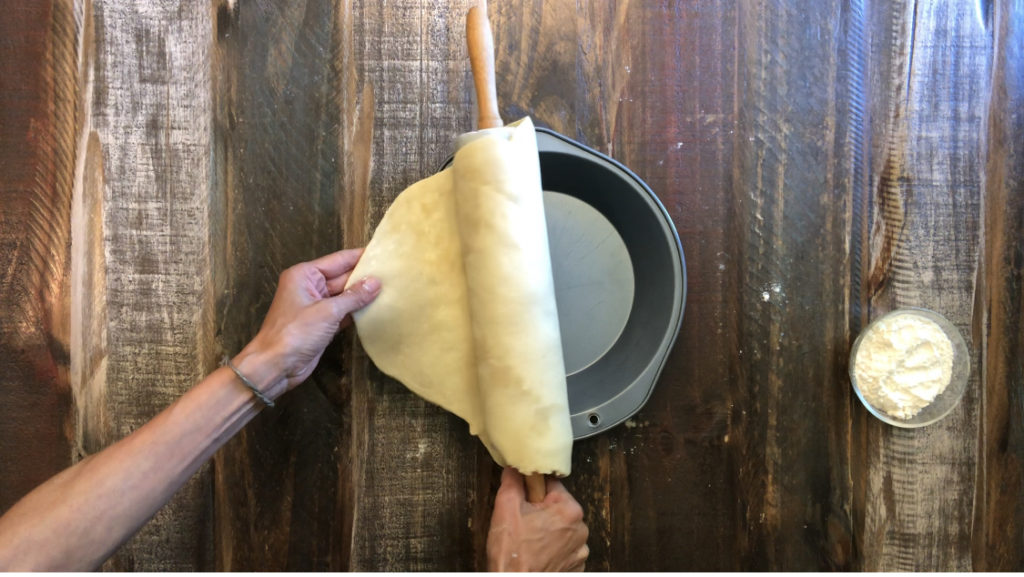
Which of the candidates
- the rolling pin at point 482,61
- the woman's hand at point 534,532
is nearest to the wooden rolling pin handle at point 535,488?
the woman's hand at point 534,532

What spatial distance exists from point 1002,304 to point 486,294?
90 cm


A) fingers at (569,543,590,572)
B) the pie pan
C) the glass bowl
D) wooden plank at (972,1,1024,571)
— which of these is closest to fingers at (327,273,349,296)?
the pie pan

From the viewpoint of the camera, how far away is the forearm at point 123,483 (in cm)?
64

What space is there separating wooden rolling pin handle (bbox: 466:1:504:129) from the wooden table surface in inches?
6.1

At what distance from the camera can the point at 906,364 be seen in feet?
2.65

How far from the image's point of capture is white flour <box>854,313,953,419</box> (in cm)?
80

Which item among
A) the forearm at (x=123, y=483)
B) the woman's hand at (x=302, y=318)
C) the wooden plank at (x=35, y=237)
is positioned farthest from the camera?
the wooden plank at (x=35, y=237)

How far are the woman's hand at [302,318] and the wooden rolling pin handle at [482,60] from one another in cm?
30

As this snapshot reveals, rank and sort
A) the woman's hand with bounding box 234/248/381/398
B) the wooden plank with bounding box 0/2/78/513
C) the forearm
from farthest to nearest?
the wooden plank with bounding box 0/2/78/513, the woman's hand with bounding box 234/248/381/398, the forearm

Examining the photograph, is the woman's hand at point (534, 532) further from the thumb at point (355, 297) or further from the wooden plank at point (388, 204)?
the thumb at point (355, 297)

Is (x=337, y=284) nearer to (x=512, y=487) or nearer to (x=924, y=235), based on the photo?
(x=512, y=487)

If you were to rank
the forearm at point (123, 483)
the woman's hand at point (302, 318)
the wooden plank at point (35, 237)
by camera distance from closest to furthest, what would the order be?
the forearm at point (123, 483) < the woman's hand at point (302, 318) < the wooden plank at point (35, 237)

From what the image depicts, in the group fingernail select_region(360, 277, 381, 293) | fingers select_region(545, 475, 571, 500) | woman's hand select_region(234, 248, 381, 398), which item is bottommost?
fingers select_region(545, 475, 571, 500)

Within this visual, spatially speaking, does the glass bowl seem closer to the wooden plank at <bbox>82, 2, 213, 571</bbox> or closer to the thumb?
the thumb
